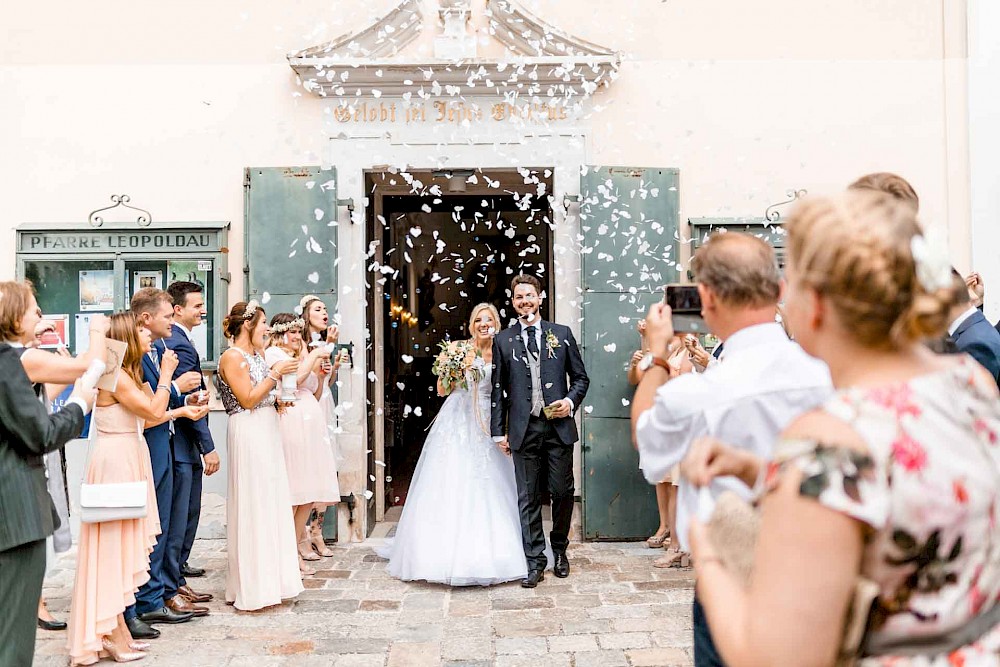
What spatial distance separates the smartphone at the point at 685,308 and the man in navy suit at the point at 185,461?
3.70m

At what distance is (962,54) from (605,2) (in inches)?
120

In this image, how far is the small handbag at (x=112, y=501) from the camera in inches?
172

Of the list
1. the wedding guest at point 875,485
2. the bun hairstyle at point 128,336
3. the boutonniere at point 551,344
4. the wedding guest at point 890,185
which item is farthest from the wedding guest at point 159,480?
the wedding guest at point 875,485

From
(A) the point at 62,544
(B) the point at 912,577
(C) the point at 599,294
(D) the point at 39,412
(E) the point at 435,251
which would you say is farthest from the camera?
(E) the point at 435,251

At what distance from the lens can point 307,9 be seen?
288 inches

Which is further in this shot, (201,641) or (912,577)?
(201,641)

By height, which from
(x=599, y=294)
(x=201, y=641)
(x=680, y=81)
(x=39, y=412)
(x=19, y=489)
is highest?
(x=680, y=81)

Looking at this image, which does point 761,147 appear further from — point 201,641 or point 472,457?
point 201,641

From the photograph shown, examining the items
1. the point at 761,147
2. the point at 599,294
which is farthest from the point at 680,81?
the point at 599,294

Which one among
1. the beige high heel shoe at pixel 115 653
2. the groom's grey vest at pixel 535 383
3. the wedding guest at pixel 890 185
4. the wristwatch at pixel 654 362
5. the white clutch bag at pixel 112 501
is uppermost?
the wedding guest at pixel 890 185

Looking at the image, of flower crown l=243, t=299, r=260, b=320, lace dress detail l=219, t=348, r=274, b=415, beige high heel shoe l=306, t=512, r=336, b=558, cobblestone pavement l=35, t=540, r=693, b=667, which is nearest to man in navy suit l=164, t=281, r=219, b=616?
lace dress detail l=219, t=348, r=274, b=415

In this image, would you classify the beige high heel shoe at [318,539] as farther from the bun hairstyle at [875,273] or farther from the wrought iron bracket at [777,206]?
the bun hairstyle at [875,273]

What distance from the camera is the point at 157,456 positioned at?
5.13 meters

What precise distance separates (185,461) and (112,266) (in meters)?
2.61
